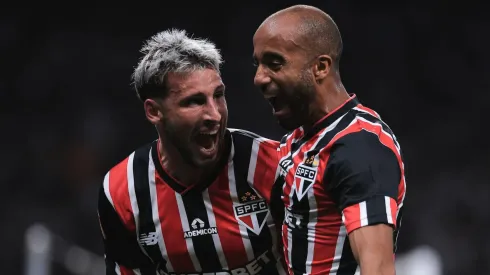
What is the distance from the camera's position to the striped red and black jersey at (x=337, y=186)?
1.89 m

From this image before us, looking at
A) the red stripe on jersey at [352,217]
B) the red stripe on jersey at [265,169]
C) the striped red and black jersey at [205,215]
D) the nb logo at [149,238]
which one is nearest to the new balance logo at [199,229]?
the striped red and black jersey at [205,215]

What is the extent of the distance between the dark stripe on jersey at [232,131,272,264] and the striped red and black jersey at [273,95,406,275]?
306 millimetres

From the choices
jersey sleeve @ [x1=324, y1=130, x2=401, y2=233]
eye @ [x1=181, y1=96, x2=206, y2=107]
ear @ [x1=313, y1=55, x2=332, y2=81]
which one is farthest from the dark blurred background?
jersey sleeve @ [x1=324, y1=130, x2=401, y2=233]

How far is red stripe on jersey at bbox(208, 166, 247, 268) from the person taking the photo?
2.64 metres

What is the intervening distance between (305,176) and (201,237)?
0.67 metres

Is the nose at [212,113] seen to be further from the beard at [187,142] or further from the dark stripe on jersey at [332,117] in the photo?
the dark stripe on jersey at [332,117]

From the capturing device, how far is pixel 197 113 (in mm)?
2508

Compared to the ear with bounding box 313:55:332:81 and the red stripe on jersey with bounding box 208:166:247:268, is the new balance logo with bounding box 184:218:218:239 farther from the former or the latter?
the ear with bounding box 313:55:332:81

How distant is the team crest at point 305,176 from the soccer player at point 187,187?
1.39 ft
